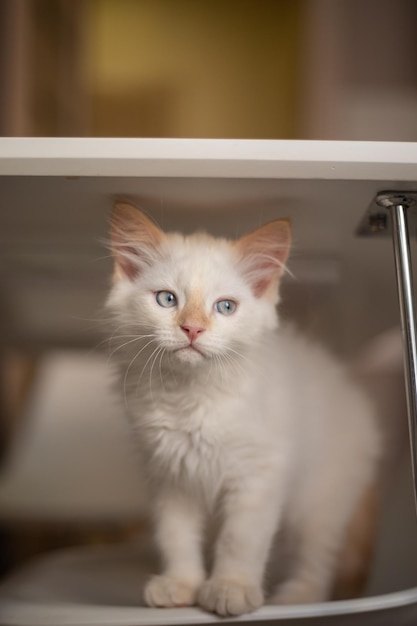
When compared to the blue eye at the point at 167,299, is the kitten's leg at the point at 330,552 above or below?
below

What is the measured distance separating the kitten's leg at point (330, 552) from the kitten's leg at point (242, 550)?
118 millimetres

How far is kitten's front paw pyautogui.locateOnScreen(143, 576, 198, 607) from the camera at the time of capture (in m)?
0.85

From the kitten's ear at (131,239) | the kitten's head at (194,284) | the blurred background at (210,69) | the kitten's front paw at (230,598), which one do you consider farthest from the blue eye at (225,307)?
the blurred background at (210,69)

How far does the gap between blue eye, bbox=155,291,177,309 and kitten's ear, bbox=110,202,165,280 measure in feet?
0.17

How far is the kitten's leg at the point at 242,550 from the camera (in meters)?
0.83

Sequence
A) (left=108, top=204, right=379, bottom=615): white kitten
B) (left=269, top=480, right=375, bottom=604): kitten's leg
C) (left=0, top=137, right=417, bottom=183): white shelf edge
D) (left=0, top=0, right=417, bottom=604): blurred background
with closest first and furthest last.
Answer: (left=0, top=137, right=417, bottom=183): white shelf edge, (left=108, top=204, right=379, bottom=615): white kitten, (left=269, top=480, right=375, bottom=604): kitten's leg, (left=0, top=0, right=417, bottom=604): blurred background

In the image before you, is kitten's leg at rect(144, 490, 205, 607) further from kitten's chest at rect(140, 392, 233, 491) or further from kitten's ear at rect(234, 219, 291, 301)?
kitten's ear at rect(234, 219, 291, 301)

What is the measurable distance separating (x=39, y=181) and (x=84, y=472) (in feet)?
2.67

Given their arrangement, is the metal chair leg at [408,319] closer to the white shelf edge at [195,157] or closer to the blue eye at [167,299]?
the white shelf edge at [195,157]

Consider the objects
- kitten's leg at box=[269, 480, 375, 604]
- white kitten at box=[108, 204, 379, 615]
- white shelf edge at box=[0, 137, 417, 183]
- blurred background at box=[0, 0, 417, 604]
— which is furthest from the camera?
blurred background at box=[0, 0, 417, 604]

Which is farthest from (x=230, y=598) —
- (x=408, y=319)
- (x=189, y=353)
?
(x=408, y=319)

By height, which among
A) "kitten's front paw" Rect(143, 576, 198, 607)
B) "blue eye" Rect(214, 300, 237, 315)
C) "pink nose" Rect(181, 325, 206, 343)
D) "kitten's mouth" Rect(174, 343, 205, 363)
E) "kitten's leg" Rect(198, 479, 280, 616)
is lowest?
"kitten's front paw" Rect(143, 576, 198, 607)

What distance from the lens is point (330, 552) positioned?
1003 millimetres

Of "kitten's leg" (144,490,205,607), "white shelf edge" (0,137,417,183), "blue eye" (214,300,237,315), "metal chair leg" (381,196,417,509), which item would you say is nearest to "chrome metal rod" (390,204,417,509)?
"metal chair leg" (381,196,417,509)
